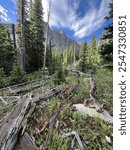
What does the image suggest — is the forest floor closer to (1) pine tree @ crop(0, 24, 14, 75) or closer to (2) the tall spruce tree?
(1) pine tree @ crop(0, 24, 14, 75)

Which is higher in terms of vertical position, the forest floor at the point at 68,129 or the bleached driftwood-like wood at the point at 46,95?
the bleached driftwood-like wood at the point at 46,95

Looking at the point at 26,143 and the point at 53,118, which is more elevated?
the point at 53,118

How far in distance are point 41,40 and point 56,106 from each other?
21.5 m

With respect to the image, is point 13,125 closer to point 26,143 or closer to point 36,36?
point 26,143

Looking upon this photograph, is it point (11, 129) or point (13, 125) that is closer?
point (11, 129)

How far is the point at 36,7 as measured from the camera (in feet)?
84.9

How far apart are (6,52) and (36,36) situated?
566 centimetres

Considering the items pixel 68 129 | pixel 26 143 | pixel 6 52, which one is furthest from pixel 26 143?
pixel 6 52

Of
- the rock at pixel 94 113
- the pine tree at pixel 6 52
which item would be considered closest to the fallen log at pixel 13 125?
the rock at pixel 94 113

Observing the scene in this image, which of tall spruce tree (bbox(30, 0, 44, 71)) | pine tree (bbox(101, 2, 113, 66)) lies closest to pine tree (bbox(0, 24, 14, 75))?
tall spruce tree (bbox(30, 0, 44, 71))

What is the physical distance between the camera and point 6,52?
857 inches

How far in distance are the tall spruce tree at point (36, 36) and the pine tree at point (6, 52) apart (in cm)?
290

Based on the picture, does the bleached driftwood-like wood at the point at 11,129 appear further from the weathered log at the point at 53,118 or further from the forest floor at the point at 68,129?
the weathered log at the point at 53,118

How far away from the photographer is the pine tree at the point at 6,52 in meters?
21.2
